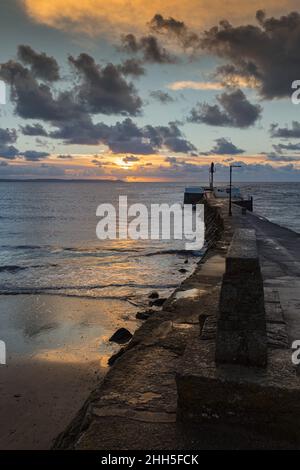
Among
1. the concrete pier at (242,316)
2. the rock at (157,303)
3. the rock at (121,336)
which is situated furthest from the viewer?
the rock at (157,303)

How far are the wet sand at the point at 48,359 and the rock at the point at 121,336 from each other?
0.22 meters

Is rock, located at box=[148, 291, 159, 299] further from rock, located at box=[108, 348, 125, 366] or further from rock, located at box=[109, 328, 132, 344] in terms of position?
rock, located at box=[108, 348, 125, 366]

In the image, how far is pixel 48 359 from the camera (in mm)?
8555

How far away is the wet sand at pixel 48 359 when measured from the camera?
19.7ft

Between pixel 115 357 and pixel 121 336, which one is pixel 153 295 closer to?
pixel 121 336

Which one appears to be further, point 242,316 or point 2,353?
point 2,353

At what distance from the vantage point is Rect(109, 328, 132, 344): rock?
9.54m

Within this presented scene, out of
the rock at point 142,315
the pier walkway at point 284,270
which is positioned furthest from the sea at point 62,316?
the pier walkway at point 284,270

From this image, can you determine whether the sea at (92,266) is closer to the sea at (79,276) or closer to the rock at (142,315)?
the sea at (79,276)

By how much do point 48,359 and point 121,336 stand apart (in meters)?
1.86

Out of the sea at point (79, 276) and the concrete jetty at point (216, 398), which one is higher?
the concrete jetty at point (216, 398)

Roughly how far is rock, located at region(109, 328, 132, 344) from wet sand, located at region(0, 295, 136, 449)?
0.22 metres

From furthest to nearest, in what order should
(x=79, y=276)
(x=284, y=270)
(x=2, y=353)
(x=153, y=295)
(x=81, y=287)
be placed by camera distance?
(x=79, y=276)
(x=81, y=287)
(x=153, y=295)
(x=284, y=270)
(x=2, y=353)

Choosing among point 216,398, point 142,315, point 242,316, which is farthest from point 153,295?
point 216,398
